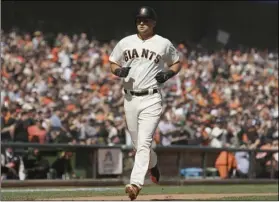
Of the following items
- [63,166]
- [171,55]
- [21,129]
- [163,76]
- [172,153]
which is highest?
[171,55]

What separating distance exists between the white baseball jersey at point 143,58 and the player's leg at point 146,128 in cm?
19

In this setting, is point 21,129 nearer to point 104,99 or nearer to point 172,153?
point 172,153

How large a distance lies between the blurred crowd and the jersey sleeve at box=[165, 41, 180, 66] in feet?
23.3

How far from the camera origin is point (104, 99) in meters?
20.9

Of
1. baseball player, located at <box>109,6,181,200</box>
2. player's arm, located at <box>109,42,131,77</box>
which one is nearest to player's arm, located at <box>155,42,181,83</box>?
baseball player, located at <box>109,6,181,200</box>

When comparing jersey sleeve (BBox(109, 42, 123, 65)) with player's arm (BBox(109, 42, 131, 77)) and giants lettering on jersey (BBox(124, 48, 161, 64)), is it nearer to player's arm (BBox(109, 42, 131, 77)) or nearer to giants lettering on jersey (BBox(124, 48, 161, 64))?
player's arm (BBox(109, 42, 131, 77))

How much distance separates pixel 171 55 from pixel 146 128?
981mm

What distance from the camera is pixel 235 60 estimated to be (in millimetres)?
29516

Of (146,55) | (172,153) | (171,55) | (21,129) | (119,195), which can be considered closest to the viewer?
(146,55)

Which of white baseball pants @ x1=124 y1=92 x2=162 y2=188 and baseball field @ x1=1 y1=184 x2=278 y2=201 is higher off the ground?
white baseball pants @ x1=124 y1=92 x2=162 y2=188

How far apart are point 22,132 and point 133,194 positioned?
787cm

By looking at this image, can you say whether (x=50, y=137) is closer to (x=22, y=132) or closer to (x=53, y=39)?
(x=22, y=132)

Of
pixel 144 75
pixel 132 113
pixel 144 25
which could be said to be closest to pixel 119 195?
pixel 132 113

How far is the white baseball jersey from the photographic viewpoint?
8.96m
